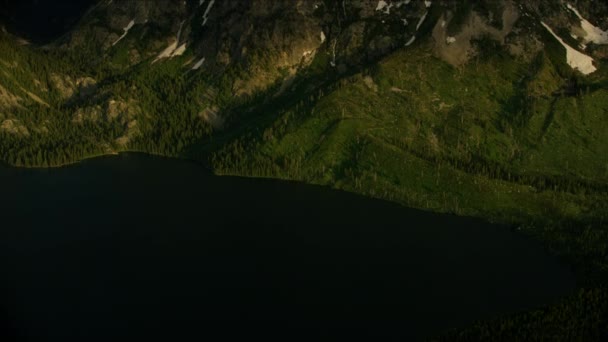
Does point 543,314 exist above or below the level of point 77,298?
below

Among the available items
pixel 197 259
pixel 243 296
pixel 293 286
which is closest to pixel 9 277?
pixel 197 259

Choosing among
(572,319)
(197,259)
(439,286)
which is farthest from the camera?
(197,259)

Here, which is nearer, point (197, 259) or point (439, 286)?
point (439, 286)

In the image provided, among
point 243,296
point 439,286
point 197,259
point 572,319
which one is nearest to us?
point 572,319

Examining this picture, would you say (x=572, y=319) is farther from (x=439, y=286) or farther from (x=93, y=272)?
(x=93, y=272)

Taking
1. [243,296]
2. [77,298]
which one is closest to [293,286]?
[243,296]

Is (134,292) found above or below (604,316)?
above

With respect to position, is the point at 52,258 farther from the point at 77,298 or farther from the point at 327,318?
the point at 327,318

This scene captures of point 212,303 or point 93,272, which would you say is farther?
point 93,272

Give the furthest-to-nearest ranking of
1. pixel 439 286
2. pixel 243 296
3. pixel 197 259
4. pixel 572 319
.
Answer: pixel 197 259
pixel 439 286
pixel 243 296
pixel 572 319
